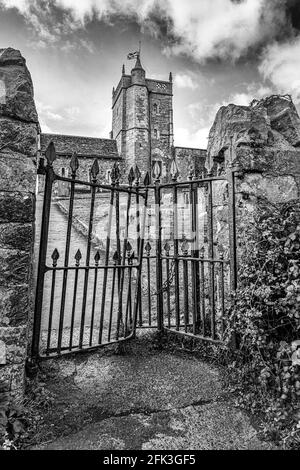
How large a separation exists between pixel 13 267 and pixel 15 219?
33 cm

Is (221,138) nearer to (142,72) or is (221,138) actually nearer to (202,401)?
(202,401)

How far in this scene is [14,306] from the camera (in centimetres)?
196

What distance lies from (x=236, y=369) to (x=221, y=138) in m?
2.27

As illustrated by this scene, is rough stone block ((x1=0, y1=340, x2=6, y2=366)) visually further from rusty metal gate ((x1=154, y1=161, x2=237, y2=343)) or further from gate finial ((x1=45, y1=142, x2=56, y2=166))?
rusty metal gate ((x1=154, y1=161, x2=237, y2=343))

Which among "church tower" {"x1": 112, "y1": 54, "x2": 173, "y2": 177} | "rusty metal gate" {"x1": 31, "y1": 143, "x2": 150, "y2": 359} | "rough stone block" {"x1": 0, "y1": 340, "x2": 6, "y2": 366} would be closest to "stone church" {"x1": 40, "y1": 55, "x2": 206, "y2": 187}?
"church tower" {"x1": 112, "y1": 54, "x2": 173, "y2": 177}

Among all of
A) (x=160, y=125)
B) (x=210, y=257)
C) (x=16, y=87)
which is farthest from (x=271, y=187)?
(x=160, y=125)

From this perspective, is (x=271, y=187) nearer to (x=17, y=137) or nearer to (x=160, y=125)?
(x=17, y=137)

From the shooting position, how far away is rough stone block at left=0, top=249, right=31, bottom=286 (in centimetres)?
195

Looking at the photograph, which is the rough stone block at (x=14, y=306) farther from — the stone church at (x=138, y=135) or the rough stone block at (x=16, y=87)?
the stone church at (x=138, y=135)

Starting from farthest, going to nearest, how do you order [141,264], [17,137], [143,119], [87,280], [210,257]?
[143,119] < [141,264] < [210,257] < [87,280] < [17,137]

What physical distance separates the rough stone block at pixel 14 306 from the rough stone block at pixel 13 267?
5cm

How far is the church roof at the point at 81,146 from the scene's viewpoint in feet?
84.7

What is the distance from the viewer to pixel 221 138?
3055mm

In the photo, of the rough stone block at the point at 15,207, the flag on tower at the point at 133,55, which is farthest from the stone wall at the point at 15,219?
the flag on tower at the point at 133,55
